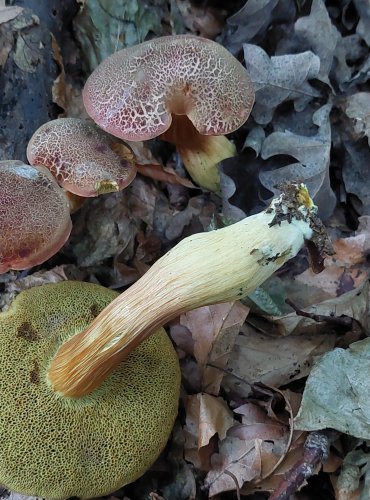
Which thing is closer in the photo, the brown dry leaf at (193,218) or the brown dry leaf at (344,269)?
the brown dry leaf at (344,269)

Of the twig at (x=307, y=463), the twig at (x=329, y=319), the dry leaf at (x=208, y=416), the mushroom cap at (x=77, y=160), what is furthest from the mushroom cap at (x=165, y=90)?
the twig at (x=307, y=463)

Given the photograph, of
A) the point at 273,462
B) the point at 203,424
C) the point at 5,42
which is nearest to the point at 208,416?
the point at 203,424

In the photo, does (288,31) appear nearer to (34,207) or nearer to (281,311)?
(281,311)

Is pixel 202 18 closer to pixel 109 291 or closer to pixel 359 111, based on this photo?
pixel 359 111

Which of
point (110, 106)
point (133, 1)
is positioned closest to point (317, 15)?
point (133, 1)

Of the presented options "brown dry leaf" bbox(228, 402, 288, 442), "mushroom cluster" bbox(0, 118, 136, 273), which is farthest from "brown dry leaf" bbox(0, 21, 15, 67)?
"brown dry leaf" bbox(228, 402, 288, 442)

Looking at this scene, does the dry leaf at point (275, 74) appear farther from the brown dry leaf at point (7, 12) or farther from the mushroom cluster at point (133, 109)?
the brown dry leaf at point (7, 12)
